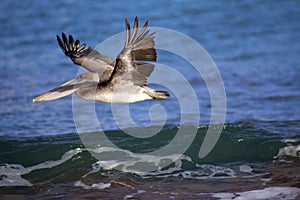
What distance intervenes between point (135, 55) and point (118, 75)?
1.22 ft

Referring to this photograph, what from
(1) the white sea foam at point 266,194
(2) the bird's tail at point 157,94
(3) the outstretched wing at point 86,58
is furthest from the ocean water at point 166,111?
(3) the outstretched wing at point 86,58

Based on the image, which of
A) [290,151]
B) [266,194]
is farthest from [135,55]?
[290,151]

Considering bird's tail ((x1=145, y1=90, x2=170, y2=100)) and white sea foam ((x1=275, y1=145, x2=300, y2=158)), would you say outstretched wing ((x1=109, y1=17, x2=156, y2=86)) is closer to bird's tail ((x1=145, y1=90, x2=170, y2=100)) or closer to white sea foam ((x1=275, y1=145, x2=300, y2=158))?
bird's tail ((x1=145, y1=90, x2=170, y2=100))

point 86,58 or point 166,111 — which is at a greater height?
point 86,58

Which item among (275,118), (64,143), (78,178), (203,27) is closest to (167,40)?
(203,27)

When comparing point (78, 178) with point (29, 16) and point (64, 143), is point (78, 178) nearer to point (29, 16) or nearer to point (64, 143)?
point (64, 143)

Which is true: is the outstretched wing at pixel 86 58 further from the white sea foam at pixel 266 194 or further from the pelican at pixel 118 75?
the white sea foam at pixel 266 194

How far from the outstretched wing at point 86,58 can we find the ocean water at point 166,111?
129 centimetres

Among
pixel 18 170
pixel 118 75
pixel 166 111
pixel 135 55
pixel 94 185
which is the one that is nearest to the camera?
pixel 135 55

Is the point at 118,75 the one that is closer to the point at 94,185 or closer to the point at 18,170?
the point at 94,185

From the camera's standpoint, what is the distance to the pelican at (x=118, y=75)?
5602mm

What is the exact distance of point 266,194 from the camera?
593 cm

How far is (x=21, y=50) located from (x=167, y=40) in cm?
328

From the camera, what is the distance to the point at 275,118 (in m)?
8.37
